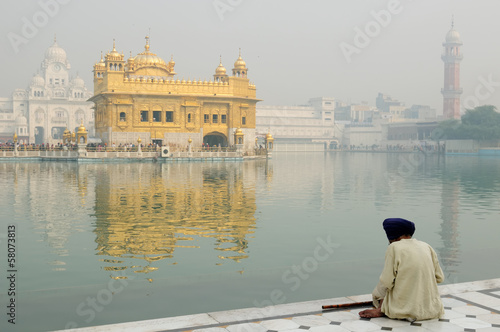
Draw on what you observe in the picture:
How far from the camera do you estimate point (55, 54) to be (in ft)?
376

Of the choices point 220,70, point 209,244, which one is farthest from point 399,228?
point 220,70

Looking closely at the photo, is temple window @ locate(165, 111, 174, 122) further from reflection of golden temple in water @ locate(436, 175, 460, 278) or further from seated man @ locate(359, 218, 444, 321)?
seated man @ locate(359, 218, 444, 321)

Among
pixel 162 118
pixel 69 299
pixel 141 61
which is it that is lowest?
pixel 69 299

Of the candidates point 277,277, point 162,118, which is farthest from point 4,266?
point 162,118

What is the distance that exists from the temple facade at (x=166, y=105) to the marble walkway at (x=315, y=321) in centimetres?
4076

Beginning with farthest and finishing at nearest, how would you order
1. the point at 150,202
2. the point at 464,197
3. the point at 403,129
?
the point at 403,129 < the point at 464,197 < the point at 150,202

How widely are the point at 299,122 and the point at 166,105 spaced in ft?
234

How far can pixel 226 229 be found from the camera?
11391 millimetres

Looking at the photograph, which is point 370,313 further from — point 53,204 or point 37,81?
point 37,81

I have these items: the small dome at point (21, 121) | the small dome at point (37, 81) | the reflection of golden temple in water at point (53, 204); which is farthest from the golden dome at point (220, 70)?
the small dome at point (37, 81)

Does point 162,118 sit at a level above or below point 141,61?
below

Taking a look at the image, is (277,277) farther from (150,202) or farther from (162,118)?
(162,118)

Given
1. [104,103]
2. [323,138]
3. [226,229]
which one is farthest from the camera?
[323,138]

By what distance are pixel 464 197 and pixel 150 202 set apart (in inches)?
410
